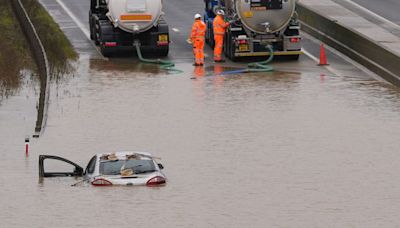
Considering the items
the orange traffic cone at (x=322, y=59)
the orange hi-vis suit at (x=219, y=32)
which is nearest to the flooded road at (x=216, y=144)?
the orange traffic cone at (x=322, y=59)

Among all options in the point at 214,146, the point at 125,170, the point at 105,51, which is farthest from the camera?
the point at 105,51

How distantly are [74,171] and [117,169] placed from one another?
5.96 feet

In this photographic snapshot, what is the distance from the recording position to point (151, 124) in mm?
39219

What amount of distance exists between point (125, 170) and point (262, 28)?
1949 cm

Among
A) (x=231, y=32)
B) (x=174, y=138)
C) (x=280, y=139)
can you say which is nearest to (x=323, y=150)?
(x=280, y=139)

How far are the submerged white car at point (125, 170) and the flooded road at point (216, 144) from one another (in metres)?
0.24

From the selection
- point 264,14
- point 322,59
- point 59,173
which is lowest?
point 322,59

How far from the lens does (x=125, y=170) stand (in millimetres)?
30688

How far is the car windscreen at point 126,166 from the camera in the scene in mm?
30750

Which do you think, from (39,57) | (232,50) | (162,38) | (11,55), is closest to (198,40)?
(232,50)

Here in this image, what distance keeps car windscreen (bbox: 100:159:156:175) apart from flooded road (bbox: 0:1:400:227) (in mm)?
523

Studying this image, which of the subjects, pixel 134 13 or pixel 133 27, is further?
pixel 133 27

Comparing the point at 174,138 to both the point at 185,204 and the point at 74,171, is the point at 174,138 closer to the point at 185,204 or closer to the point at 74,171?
the point at 74,171

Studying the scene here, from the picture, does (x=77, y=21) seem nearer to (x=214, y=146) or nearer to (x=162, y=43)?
(x=162, y=43)
